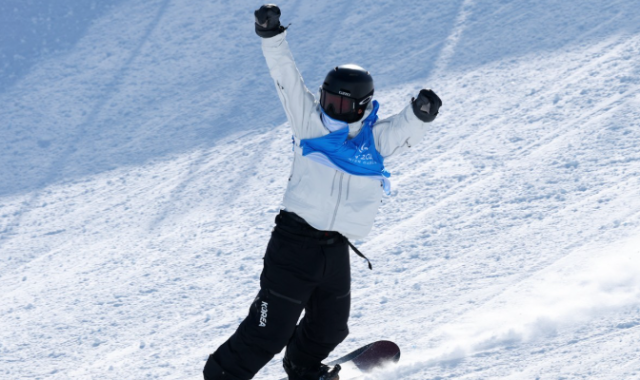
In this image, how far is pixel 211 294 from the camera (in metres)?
5.50

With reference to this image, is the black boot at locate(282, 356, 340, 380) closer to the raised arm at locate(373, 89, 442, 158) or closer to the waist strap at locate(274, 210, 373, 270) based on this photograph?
the waist strap at locate(274, 210, 373, 270)

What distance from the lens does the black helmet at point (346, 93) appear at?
3488 millimetres

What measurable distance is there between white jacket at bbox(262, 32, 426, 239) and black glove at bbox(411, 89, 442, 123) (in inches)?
1.3

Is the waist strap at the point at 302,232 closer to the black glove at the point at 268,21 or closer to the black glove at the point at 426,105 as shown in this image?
the black glove at the point at 426,105

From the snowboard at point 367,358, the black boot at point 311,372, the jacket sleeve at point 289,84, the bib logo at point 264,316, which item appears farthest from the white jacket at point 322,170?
the snowboard at point 367,358

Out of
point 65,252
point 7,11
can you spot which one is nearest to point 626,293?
point 65,252

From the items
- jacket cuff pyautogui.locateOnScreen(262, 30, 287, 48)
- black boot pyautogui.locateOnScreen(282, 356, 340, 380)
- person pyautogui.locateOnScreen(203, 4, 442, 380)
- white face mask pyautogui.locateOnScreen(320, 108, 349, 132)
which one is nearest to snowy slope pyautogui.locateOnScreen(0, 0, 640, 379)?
black boot pyautogui.locateOnScreen(282, 356, 340, 380)

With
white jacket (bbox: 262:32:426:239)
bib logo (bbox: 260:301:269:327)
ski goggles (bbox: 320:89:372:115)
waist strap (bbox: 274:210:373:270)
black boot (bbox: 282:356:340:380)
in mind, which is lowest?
black boot (bbox: 282:356:340:380)

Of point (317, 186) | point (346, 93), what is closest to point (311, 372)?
point (317, 186)

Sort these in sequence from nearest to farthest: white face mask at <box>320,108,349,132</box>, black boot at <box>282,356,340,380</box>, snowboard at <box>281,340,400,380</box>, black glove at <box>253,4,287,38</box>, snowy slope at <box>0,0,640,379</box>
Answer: black glove at <box>253,4,287,38</box> → white face mask at <box>320,108,349,132</box> → black boot at <box>282,356,340,380</box> → snowboard at <box>281,340,400,380</box> → snowy slope at <box>0,0,640,379</box>

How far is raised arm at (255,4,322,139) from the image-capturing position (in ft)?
11.3

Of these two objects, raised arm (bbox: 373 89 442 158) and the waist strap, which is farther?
the waist strap

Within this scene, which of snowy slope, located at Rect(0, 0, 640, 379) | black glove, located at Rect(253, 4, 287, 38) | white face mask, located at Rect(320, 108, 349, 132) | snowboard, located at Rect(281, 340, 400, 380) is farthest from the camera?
snowy slope, located at Rect(0, 0, 640, 379)

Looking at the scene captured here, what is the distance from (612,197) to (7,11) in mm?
7771
